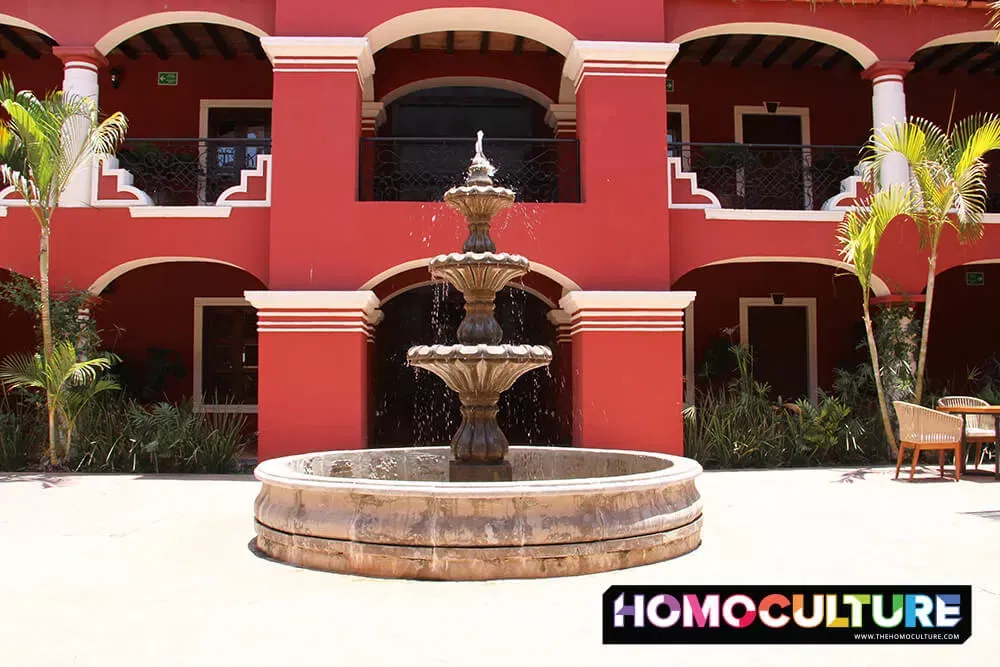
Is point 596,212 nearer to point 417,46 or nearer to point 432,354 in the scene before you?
point 417,46

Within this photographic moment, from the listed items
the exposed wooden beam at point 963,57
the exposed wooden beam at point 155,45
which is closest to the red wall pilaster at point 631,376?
the exposed wooden beam at point 963,57

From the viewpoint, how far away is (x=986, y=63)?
42.9ft

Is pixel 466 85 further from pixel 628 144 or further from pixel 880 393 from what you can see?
pixel 880 393

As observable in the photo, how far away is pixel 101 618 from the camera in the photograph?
12.6 ft

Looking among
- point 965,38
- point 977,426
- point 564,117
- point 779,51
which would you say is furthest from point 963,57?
Answer: point 977,426

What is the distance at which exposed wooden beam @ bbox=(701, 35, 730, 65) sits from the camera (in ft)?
40.1

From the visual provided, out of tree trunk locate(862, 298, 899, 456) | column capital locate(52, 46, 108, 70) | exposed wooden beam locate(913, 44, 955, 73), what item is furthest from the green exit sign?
column capital locate(52, 46, 108, 70)

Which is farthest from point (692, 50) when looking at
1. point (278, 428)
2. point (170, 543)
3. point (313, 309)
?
point (170, 543)

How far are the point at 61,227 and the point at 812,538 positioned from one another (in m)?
8.73

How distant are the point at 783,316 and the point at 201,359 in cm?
878

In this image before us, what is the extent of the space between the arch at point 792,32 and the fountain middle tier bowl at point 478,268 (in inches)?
239

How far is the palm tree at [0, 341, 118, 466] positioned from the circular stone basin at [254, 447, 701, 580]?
518cm

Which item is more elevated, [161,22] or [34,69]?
[34,69]

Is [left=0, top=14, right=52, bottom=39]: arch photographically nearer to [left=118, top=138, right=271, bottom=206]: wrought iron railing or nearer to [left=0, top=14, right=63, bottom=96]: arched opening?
[left=118, top=138, right=271, bottom=206]: wrought iron railing
